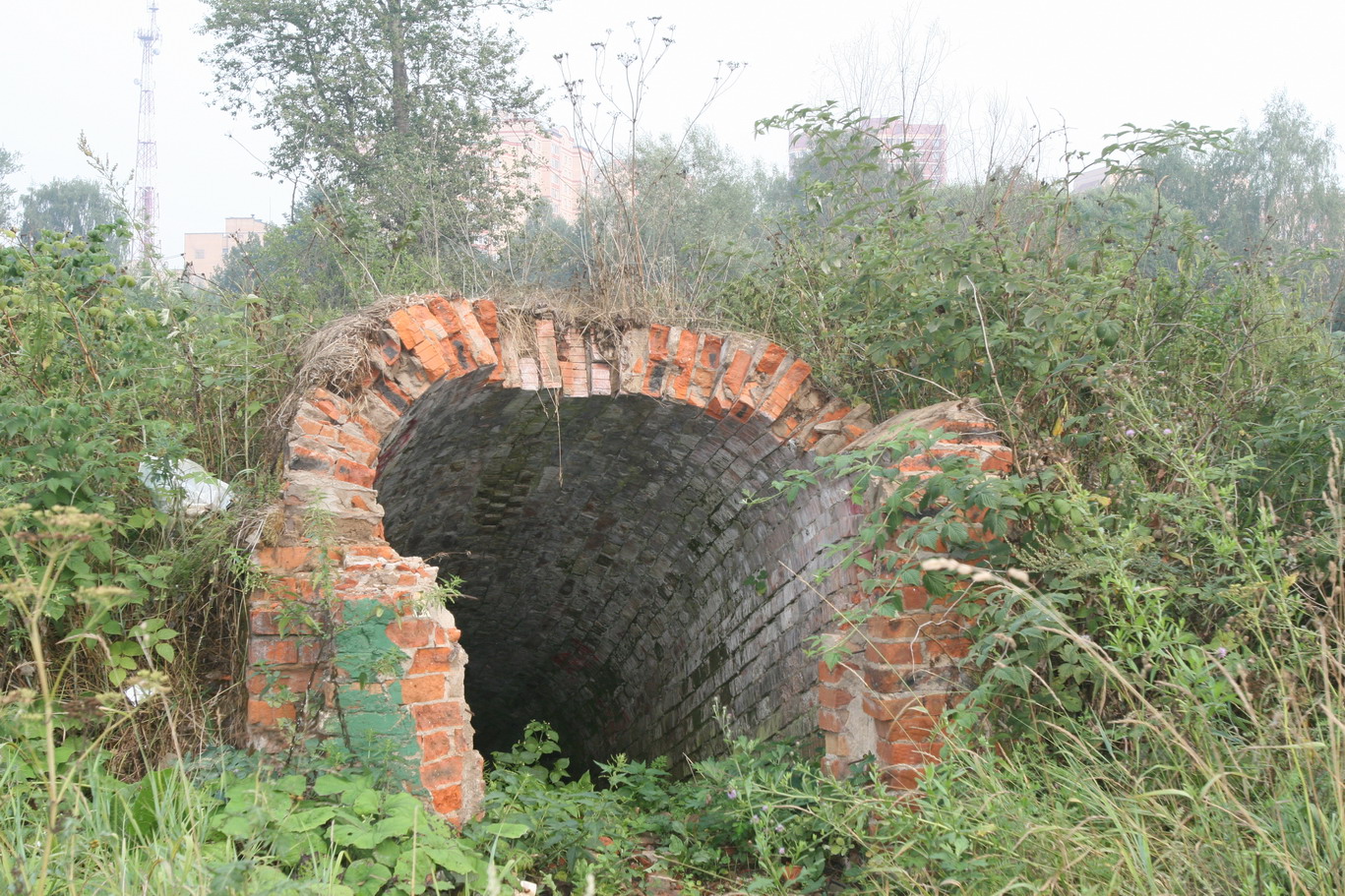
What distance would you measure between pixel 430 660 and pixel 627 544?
289cm

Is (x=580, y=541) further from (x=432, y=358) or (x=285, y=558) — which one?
(x=285, y=558)

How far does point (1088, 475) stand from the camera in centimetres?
371

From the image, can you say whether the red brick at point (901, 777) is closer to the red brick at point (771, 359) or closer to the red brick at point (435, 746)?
the red brick at point (435, 746)

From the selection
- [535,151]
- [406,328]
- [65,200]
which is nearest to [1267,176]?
[535,151]

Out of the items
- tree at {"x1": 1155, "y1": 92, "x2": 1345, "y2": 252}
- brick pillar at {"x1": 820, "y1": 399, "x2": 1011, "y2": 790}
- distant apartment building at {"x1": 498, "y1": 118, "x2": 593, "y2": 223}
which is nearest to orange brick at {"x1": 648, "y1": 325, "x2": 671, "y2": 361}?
brick pillar at {"x1": 820, "y1": 399, "x2": 1011, "y2": 790}

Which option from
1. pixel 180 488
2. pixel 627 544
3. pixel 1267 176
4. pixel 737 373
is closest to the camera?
pixel 180 488

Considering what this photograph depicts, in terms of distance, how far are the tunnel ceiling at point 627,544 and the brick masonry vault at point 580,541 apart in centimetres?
2

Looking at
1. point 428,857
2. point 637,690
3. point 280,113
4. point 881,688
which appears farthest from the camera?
point 280,113

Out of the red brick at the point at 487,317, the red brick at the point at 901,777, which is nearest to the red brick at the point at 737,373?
the red brick at the point at 487,317

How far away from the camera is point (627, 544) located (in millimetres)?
6129

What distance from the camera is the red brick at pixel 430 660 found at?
129 inches

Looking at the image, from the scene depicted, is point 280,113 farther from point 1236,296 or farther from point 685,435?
point 1236,296

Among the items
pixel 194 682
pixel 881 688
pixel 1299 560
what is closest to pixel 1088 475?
pixel 1299 560

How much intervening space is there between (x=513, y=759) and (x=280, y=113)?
14329mm
